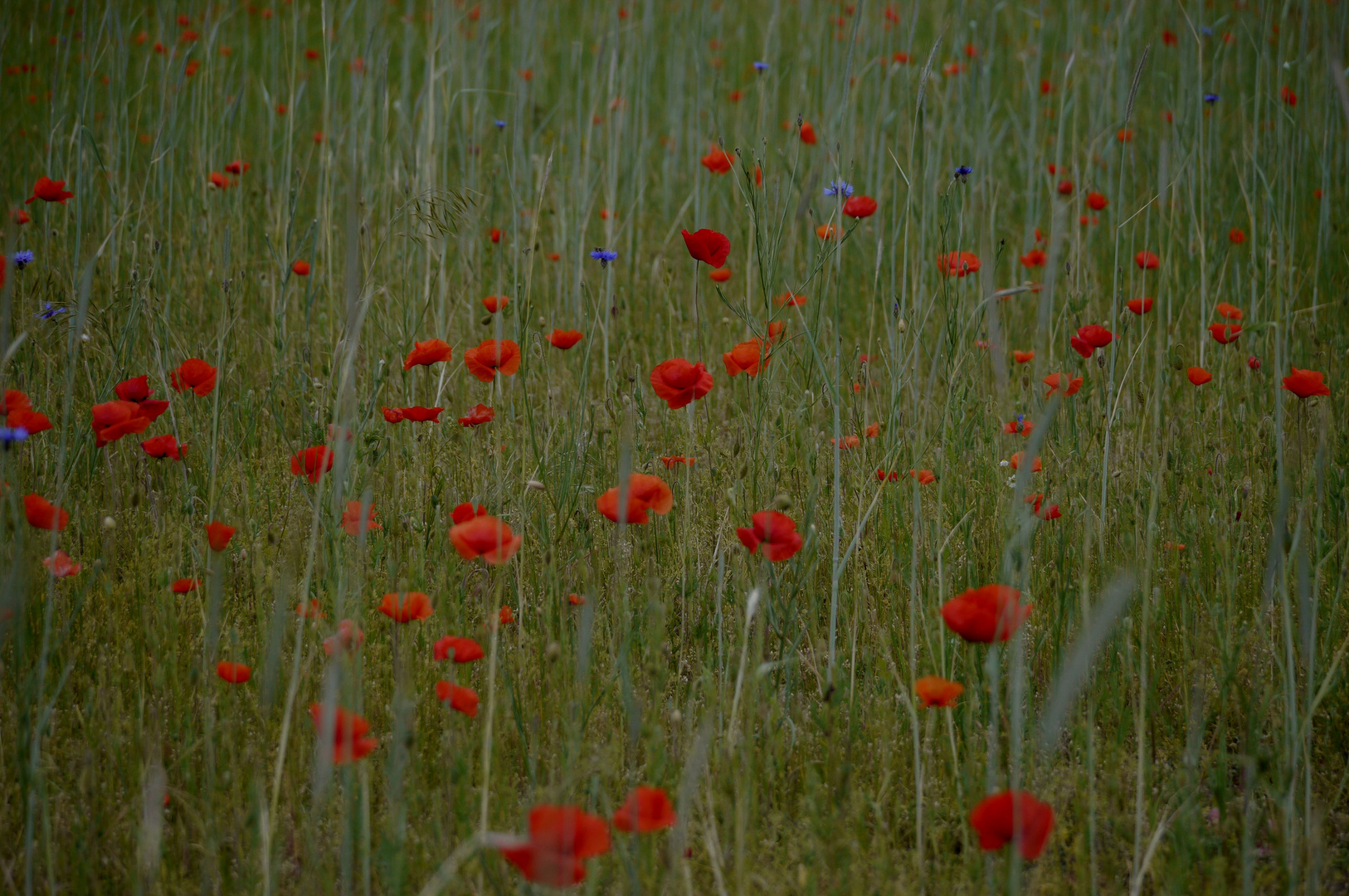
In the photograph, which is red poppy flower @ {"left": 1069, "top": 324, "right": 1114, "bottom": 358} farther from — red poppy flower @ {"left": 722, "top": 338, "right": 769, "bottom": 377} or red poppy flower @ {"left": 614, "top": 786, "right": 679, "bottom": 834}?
red poppy flower @ {"left": 614, "top": 786, "right": 679, "bottom": 834}

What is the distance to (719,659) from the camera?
1.36 metres

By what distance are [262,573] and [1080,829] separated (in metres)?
1.31

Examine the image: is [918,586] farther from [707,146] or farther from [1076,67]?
[707,146]

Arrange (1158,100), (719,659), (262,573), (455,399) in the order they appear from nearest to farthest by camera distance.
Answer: (719,659)
(262,573)
(455,399)
(1158,100)

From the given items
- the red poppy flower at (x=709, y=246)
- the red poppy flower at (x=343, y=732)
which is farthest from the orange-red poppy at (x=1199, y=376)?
the red poppy flower at (x=343, y=732)

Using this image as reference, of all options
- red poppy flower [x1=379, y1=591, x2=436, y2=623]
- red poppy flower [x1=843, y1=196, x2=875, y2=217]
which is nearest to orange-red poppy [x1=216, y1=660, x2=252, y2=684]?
red poppy flower [x1=379, y1=591, x2=436, y2=623]

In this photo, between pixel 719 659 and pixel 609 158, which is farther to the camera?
pixel 609 158

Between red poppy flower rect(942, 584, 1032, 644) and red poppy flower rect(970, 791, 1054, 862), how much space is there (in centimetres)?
19

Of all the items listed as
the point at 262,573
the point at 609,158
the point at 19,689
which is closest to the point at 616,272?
the point at 609,158

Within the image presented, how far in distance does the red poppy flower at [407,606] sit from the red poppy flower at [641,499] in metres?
0.27

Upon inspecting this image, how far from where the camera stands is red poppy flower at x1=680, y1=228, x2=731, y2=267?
1.63 metres

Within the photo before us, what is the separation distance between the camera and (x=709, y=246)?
1665 mm

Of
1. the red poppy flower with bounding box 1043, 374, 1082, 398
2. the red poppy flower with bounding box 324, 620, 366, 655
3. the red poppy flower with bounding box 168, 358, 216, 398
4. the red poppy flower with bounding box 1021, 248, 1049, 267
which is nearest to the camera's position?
the red poppy flower with bounding box 324, 620, 366, 655

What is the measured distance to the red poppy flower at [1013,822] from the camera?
0.83m
